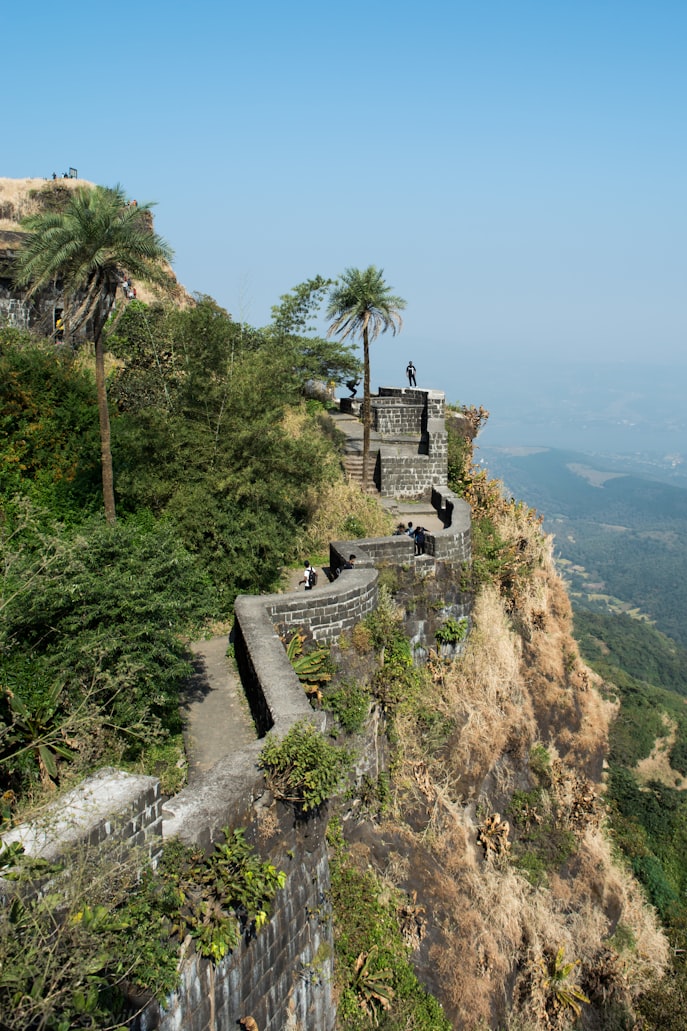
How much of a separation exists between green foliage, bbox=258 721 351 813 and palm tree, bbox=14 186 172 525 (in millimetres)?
7471

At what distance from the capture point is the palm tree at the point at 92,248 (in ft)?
38.5

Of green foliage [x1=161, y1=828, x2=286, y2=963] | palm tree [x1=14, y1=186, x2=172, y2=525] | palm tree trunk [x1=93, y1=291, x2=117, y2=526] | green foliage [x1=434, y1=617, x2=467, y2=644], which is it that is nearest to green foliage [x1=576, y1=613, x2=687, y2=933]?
green foliage [x1=434, y1=617, x2=467, y2=644]

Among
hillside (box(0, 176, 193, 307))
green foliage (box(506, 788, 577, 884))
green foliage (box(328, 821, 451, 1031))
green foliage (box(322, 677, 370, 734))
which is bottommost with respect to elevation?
green foliage (box(506, 788, 577, 884))

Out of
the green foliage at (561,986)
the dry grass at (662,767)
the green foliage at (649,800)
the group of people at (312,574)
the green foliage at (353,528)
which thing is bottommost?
the dry grass at (662,767)

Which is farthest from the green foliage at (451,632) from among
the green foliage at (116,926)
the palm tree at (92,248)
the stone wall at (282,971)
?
the palm tree at (92,248)

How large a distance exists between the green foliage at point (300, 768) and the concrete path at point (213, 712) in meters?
1.89

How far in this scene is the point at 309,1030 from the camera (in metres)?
8.87

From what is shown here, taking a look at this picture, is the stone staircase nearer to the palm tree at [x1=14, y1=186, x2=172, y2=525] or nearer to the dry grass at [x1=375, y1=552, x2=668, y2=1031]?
the dry grass at [x1=375, y1=552, x2=668, y2=1031]

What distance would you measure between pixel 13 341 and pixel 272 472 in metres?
6.97

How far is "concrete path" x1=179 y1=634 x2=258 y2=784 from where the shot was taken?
1011cm

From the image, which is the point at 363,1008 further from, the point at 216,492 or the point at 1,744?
the point at 216,492

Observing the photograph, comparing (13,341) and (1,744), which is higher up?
(13,341)

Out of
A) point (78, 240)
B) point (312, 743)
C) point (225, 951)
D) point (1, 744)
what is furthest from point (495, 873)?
point (78, 240)

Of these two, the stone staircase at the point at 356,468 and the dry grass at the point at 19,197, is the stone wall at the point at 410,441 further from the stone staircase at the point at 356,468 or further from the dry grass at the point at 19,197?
the dry grass at the point at 19,197
